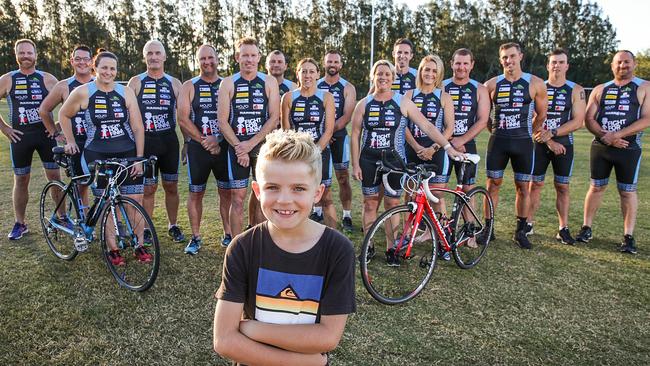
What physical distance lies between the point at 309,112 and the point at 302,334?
12.2ft

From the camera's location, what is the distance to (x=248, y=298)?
168 cm

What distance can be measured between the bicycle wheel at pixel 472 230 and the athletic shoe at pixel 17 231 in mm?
4850

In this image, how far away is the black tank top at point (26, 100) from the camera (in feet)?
16.6

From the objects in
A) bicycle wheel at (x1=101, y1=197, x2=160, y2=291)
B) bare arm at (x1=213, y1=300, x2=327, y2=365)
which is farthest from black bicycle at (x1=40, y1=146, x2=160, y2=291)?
bare arm at (x1=213, y1=300, x2=327, y2=365)

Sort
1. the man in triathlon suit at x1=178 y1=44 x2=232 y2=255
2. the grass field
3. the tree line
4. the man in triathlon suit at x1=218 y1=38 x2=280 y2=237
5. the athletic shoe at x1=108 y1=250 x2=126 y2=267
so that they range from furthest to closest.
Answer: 1. the tree line
2. the man in triathlon suit at x1=178 y1=44 x2=232 y2=255
3. the man in triathlon suit at x1=218 y1=38 x2=280 y2=237
4. the athletic shoe at x1=108 y1=250 x2=126 y2=267
5. the grass field

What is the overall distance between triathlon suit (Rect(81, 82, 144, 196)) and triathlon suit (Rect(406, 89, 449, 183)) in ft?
10.1

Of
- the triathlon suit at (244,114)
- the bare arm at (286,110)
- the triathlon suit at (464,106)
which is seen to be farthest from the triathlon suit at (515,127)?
the triathlon suit at (244,114)

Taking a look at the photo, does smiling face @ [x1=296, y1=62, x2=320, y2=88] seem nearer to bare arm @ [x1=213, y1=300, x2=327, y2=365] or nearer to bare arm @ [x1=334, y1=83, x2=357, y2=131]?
bare arm @ [x1=334, y1=83, x2=357, y2=131]

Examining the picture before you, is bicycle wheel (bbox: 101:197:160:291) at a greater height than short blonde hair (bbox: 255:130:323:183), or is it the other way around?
short blonde hair (bbox: 255:130:323:183)

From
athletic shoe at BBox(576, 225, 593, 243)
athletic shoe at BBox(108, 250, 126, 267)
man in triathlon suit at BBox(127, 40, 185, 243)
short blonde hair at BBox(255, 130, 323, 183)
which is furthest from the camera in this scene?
athletic shoe at BBox(576, 225, 593, 243)

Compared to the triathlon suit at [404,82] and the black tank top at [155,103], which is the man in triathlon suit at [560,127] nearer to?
the triathlon suit at [404,82]

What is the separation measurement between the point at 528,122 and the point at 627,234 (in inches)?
65.6

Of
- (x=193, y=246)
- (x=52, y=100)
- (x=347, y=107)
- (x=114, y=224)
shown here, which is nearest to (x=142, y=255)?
(x=114, y=224)

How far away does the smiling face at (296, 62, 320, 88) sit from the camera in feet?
16.1
